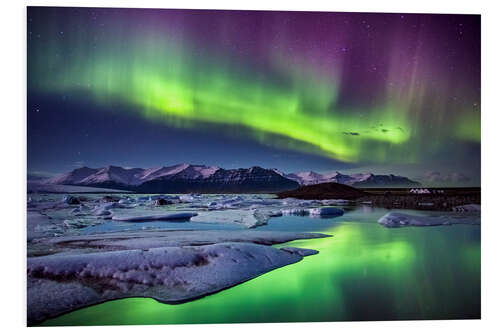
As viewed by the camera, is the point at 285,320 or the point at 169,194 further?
the point at 169,194

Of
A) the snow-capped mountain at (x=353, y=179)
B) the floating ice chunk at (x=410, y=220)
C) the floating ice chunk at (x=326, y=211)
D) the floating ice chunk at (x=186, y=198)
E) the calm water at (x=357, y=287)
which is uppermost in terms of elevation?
the snow-capped mountain at (x=353, y=179)

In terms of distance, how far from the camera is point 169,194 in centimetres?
500

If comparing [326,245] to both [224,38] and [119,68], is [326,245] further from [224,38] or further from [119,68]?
[119,68]

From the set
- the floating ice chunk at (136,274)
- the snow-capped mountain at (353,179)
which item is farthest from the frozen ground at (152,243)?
the snow-capped mountain at (353,179)

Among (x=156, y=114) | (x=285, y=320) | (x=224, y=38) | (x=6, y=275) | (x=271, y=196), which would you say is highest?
(x=224, y=38)

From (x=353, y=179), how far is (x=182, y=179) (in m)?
2.06

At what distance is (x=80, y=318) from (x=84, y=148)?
1.82 m

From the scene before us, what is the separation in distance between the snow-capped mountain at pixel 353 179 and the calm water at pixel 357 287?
521mm

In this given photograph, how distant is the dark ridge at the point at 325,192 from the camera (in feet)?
16.0

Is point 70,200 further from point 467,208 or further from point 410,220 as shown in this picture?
point 467,208

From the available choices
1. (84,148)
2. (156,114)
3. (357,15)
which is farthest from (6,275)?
(357,15)

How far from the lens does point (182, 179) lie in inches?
185

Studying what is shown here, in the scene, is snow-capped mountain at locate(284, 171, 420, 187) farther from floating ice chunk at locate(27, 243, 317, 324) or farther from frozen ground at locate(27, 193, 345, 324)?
floating ice chunk at locate(27, 243, 317, 324)

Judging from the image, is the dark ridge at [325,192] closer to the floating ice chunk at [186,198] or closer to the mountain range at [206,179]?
the mountain range at [206,179]
